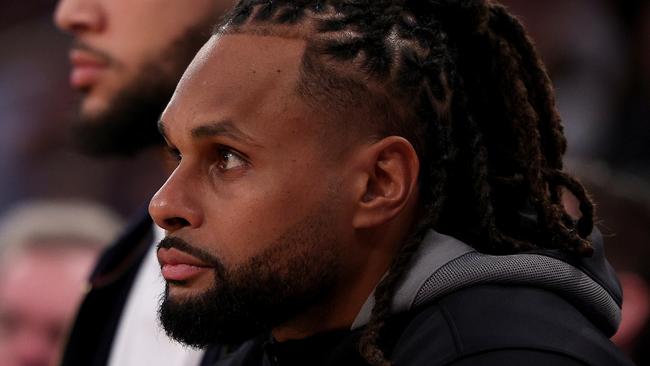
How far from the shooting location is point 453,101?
189 cm

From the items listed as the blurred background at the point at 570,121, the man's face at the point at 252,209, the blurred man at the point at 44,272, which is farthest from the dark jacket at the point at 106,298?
the man's face at the point at 252,209

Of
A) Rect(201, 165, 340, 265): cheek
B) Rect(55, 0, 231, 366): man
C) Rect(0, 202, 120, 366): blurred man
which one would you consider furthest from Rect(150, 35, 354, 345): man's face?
Rect(0, 202, 120, 366): blurred man

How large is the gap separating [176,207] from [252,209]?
0.12 m

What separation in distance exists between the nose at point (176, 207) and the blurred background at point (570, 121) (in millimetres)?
870

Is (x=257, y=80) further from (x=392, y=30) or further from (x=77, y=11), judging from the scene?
(x=77, y=11)

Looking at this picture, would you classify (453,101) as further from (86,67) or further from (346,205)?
(86,67)

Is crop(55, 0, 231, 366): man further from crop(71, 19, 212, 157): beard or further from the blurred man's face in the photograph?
the blurred man's face

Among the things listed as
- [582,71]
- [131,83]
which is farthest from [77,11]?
[582,71]

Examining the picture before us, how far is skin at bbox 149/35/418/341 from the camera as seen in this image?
5.80 feet

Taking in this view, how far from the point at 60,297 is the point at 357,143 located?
7.12 feet

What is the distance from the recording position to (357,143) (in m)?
1.80

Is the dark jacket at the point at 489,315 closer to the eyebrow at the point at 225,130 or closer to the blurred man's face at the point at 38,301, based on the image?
the eyebrow at the point at 225,130

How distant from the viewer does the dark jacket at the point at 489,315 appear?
1597mm

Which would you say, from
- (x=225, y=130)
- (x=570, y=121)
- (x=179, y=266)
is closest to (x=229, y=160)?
(x=225, y=130)
